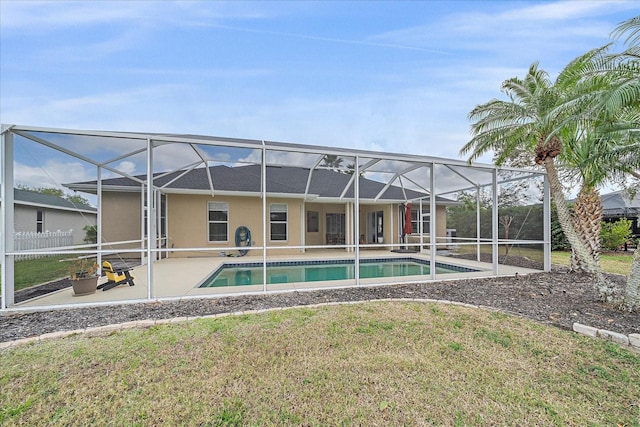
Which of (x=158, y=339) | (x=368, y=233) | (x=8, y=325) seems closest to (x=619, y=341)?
(x=158, y=339)

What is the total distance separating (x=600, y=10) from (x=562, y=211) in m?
5.62

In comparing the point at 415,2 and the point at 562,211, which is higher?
the point at 415,2

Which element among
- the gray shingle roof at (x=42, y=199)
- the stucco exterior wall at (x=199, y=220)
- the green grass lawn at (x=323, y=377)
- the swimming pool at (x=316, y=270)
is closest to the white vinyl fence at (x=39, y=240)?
the gray shingle roof at (x=42, y=199)

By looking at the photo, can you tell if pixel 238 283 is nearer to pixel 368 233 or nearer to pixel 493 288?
pixel 493 288

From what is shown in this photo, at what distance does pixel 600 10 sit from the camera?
8000 mm

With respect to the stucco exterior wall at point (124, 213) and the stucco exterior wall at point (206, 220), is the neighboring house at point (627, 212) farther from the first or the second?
the stucco exterior wall at point (124, 213)

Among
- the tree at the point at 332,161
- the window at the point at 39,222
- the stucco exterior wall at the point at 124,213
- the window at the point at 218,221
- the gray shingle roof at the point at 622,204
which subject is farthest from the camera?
the gray shingle roof at the point at 622,204

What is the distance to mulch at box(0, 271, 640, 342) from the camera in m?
4.48

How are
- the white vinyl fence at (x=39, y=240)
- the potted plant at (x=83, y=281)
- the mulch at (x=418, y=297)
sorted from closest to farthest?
1. the mulch at (x=418, y=297)
2. the white vinyl fence at (x=39, y=240)
3. the potted plant at (x=83, y=281)

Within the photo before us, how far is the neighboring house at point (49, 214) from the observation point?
5.54 m

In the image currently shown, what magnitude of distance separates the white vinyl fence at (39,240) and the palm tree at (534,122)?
10.2 metres

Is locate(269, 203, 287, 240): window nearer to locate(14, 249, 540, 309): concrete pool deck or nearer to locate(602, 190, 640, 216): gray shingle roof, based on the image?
locate(14, 249, 540, 309): concrete pool deck

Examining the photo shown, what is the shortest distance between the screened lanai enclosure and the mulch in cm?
49

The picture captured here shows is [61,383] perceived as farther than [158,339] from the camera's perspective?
No
